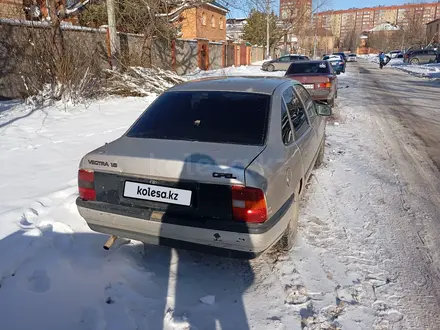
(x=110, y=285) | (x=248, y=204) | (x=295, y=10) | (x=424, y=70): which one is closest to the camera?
(x=248, y=204)

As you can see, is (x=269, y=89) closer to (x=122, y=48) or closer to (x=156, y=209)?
(x=156, y=209)

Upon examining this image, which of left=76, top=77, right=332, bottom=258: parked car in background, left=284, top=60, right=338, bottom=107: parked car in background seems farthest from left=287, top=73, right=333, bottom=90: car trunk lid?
left=76, top=77, right=332, bottom=258: parked car in background

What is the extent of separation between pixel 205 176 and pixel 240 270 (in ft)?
3.46

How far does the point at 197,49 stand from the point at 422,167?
20.3 meters

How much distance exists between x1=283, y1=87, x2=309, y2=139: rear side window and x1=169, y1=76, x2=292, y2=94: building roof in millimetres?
164

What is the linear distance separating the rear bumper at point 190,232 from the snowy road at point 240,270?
40cm

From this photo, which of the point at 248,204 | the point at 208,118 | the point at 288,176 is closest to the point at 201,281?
the point at 248,204

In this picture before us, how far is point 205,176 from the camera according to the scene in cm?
241

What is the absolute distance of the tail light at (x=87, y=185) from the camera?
2.78 m

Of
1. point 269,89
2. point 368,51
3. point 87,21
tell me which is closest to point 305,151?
point 269,89

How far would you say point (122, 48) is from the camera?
14.2 m

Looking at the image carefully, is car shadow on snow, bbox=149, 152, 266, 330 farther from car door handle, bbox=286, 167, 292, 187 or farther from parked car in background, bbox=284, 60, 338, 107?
parked car in background, bbox=284, 60, 338, 107

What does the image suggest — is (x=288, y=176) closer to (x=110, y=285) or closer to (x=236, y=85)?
(x=236, y=85)

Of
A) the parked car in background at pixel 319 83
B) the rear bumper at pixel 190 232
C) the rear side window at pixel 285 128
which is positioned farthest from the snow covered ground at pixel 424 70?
the rear bumper at pixel 190 232
